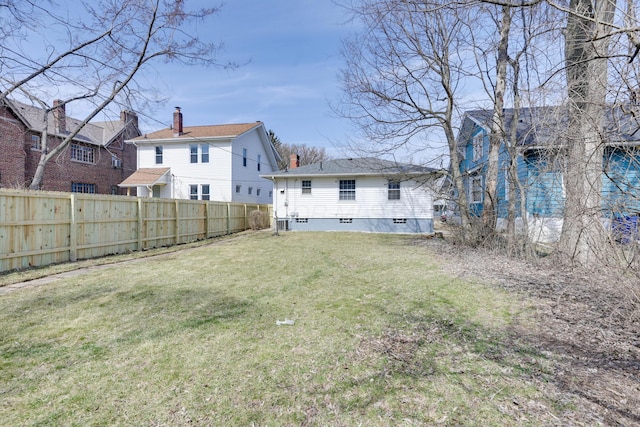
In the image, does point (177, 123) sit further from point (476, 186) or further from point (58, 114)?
point (476, 186)

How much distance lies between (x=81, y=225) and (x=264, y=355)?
8.21 metres

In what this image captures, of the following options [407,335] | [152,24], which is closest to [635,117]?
[407,335]

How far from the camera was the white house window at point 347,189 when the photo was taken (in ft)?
55.9

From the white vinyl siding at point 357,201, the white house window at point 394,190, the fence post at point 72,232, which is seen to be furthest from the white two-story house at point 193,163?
the fence post at point 72,232

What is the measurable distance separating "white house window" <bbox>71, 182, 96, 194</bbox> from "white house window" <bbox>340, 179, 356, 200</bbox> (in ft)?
62.1

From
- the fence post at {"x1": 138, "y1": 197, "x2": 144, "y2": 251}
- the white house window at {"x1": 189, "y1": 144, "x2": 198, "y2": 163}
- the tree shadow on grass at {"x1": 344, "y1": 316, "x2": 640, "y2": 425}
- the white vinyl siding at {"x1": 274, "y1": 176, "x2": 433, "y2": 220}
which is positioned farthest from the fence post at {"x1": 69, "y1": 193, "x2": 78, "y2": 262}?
the white house window at {"x1": 189, "y1": 144, "x2": 198, "y2": 163}

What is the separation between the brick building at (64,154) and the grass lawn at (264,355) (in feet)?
39.3

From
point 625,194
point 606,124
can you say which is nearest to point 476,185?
point 606,124

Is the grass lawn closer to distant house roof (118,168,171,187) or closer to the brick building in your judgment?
the brick building

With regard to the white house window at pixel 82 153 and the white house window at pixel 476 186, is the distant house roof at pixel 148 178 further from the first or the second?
the white house window at pixel 476 186

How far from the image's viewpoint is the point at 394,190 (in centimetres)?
1661

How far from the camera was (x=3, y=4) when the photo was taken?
636 centimetres

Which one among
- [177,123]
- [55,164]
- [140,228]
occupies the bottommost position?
[140,228]

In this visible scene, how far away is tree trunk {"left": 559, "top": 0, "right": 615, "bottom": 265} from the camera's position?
391 cm
